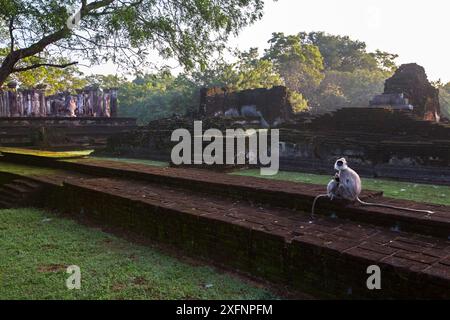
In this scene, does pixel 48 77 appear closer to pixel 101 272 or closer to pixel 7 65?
pixel 7 65

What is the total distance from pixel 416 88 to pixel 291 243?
1610 centimetres

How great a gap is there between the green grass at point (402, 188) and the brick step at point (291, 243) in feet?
12.1

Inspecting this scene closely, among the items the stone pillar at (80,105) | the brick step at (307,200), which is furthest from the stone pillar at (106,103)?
the brick step at (307,200)

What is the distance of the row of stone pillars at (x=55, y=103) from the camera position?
23031 millimetres

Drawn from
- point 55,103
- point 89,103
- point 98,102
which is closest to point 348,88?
point 98,102

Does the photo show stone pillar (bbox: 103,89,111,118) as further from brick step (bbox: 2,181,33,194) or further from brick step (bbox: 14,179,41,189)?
brick step (bbox: 2,181,33,194)

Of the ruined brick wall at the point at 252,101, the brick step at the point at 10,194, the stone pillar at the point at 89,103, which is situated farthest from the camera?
the stone pillar at the point at 89,103

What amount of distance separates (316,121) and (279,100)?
820 centimetres

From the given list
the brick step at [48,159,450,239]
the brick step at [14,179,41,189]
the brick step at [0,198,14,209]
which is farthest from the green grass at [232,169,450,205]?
the brick step at [0,198,14,209]

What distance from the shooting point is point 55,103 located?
24875 mm

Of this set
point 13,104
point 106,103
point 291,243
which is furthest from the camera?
point 106,103

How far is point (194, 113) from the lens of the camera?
21.5 meters

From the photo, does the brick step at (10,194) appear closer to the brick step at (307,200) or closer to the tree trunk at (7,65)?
the brick step at (307,200)

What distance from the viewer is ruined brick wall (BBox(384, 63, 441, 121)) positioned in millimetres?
16734
